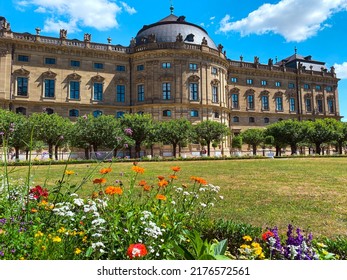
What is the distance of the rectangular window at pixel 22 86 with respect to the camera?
3978cm

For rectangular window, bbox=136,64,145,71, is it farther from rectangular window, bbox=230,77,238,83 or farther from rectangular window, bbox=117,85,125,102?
rectangular window, bbox=230,77,238,83

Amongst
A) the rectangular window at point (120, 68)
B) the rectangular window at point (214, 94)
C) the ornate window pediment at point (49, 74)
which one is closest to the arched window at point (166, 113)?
the rectangular window at point (214, 94)

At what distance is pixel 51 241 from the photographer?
2.74 metres

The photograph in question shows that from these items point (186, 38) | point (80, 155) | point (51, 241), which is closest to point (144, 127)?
point (80, 155)

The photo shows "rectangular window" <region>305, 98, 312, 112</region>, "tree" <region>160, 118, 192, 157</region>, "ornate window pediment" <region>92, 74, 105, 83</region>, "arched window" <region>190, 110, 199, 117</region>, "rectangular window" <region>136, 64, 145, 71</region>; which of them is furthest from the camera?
"rectangular window" <region>305, 98, 312, 112</region>

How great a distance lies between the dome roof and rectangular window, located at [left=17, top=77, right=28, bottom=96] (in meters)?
18.9

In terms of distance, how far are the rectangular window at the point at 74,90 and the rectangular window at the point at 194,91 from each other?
1744 centimetres

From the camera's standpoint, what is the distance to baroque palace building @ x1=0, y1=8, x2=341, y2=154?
131ft

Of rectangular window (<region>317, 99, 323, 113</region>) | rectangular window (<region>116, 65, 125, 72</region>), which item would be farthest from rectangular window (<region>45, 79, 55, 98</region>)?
rectangular window (<region>317, 99, 323, 113</region>)

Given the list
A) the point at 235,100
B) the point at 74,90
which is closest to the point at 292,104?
the point at 235,100

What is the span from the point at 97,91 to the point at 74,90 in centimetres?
343

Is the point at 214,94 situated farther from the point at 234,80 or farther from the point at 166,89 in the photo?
the point at 234,80
